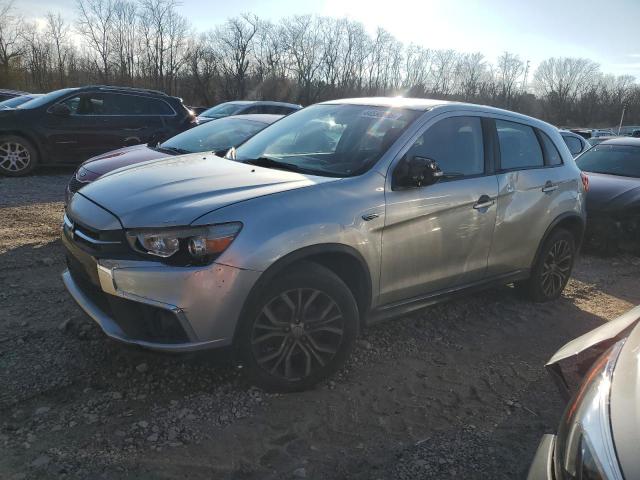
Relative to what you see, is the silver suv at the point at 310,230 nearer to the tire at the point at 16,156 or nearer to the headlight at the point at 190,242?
the headlight at the point at 190,242

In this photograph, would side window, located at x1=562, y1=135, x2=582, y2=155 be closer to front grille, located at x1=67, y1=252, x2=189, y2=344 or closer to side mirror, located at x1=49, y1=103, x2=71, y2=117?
side mirror, located at x1=49, y1=103, x2=71, y2=117

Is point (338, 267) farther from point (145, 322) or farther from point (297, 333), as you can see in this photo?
point (145, 322)

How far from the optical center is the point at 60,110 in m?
9.30

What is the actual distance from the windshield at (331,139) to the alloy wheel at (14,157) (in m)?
6.76

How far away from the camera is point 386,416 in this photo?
3.05 m

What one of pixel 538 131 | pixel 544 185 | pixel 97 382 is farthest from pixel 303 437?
pixel 538 131

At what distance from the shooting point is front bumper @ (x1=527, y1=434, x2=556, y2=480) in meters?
1.69

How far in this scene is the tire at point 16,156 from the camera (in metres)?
9.16

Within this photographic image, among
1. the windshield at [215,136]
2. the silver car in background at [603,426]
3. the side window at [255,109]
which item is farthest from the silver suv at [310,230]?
the side window at [255,109]

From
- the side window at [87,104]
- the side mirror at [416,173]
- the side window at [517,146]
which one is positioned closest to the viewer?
the side mirror at [416,173]

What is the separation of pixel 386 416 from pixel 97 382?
5.65ft

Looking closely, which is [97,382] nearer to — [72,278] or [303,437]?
[72,278]

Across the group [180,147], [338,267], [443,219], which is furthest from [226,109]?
[338,267]

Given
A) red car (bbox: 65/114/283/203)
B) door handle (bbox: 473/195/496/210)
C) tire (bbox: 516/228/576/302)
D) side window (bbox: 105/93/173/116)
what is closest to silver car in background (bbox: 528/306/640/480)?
door handle (bbox: 473/195/496/210)
